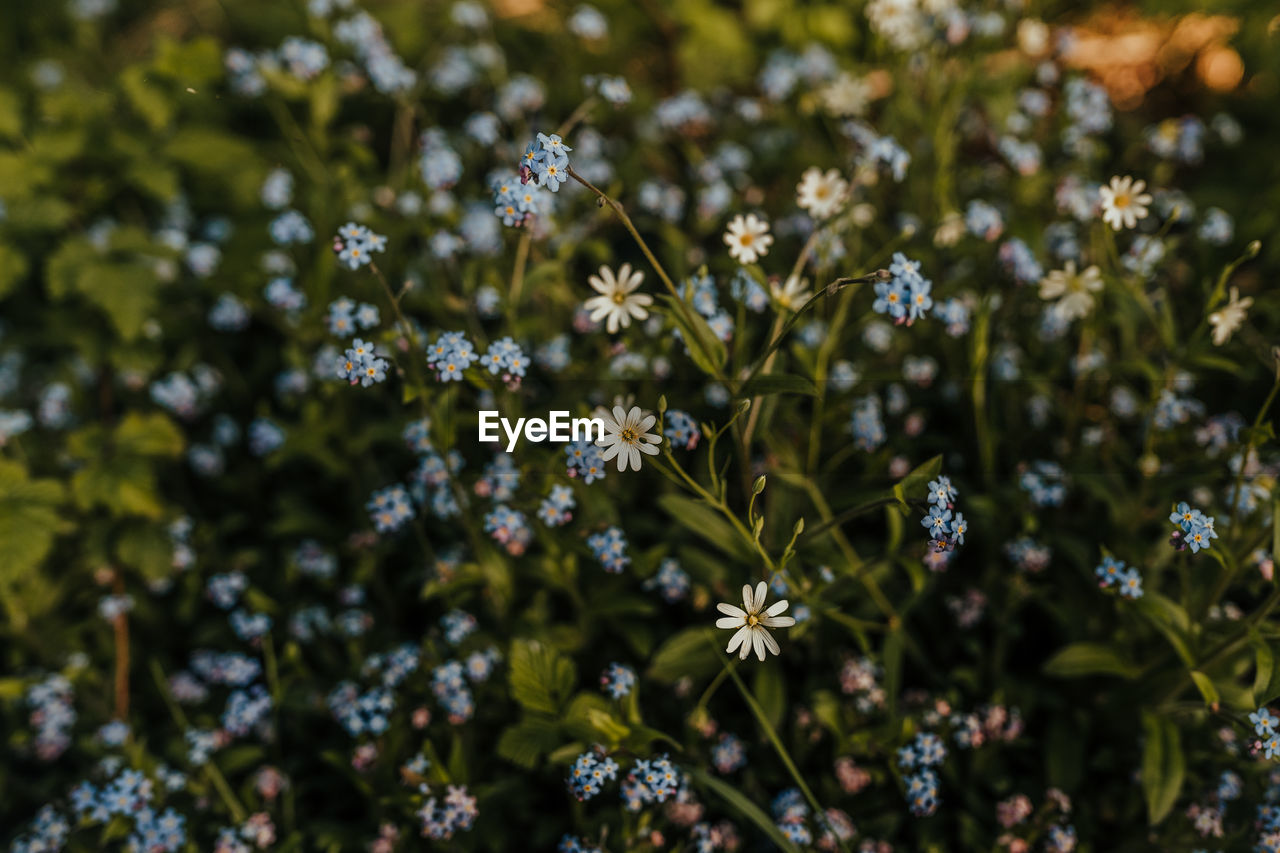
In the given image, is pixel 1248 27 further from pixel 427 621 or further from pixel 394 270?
pixel 427 621

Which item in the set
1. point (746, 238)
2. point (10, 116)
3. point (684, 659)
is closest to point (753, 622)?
point (684, 659)

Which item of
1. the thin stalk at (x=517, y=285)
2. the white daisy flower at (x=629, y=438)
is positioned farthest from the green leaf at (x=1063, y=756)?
the thin stalk at (x=517, y=285)

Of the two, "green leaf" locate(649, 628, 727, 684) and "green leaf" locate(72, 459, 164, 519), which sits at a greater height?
"green leaf" locate(72, 459, 164, 519)

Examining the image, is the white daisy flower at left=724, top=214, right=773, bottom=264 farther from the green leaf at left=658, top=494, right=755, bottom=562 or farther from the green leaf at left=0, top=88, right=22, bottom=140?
the green leaf at left=0, top=88, right=22, bottom=140

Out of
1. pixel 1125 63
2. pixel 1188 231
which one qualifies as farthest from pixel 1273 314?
pixel 1125 63

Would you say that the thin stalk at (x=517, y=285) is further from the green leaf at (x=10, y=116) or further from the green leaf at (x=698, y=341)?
the green leaf at (x=10, y=116)

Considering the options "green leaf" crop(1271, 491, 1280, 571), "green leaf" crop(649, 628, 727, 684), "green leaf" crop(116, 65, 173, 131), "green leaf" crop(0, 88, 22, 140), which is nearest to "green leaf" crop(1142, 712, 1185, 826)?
"green leaf" crop(1271, 491, 1280, 571)
